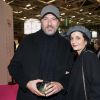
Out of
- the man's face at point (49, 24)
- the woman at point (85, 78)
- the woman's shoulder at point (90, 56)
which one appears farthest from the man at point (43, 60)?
the woman's shoulder at point (90, 56)

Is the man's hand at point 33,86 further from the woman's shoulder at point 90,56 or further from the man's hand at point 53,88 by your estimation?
the woman's shoulder at point 90,56

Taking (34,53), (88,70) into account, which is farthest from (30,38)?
(88,70)

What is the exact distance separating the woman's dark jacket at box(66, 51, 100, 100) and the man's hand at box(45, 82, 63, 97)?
0.15m

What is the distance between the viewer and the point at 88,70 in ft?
9.08

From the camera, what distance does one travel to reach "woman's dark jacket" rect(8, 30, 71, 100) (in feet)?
9.39

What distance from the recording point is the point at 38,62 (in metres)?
2.90

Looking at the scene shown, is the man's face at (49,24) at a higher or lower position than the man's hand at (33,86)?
higher

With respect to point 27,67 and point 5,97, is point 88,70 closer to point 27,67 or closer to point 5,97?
point 27,67

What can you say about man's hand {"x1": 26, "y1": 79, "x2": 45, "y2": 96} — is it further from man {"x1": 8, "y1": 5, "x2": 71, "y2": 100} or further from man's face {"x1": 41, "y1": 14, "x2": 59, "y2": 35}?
man's face {"x1": 41, "y1": 14, "x2": 59, "y2": 35}

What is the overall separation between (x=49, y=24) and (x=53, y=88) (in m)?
0.60

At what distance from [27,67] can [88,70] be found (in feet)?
1.82

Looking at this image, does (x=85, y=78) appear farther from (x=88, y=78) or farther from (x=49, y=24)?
(x=49, y=24)

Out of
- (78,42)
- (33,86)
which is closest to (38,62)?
(33,86)

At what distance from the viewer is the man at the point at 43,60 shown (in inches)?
112
